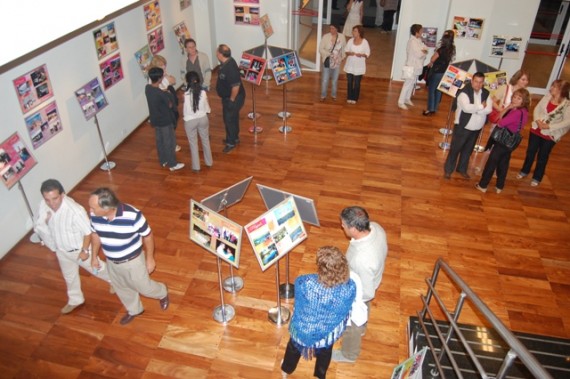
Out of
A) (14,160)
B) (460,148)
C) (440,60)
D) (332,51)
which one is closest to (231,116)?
(332,51)

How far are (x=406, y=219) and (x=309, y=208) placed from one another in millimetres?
2377

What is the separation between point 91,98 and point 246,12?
4768 mm

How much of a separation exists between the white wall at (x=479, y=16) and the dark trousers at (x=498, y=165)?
3.83 m

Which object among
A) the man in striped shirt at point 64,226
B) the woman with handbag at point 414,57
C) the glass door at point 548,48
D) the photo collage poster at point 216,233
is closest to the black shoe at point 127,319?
the man in striped shirt at point 64,226

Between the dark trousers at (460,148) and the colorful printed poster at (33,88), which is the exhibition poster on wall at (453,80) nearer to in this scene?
the dark trousers at (460,148)

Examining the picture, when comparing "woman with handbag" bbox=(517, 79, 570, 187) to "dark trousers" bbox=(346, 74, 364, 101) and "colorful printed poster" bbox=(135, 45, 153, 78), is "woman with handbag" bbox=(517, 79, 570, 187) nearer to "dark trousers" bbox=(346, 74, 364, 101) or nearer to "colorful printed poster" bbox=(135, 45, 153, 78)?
"dark trousers" bbox=(346, 74, 364, 101)

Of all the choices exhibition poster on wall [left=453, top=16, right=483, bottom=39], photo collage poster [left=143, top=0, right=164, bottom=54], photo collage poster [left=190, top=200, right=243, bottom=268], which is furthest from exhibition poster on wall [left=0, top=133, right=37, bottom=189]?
exhibition poster on wall [left=453, top=16, right=483, bottom=39]

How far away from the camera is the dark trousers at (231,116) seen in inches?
269

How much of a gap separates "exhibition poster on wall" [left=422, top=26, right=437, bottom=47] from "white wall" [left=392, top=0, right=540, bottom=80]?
0.10m

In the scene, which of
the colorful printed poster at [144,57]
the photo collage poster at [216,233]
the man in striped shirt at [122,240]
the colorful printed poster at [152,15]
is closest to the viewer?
the man in striped shirt at [122,240]

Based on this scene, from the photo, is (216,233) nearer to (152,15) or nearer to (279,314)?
(279,314)

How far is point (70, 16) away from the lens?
116cm

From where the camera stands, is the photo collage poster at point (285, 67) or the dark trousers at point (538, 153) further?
the photo collage poster at point (285, 67)

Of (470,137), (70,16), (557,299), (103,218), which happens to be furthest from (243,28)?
(70,16)
